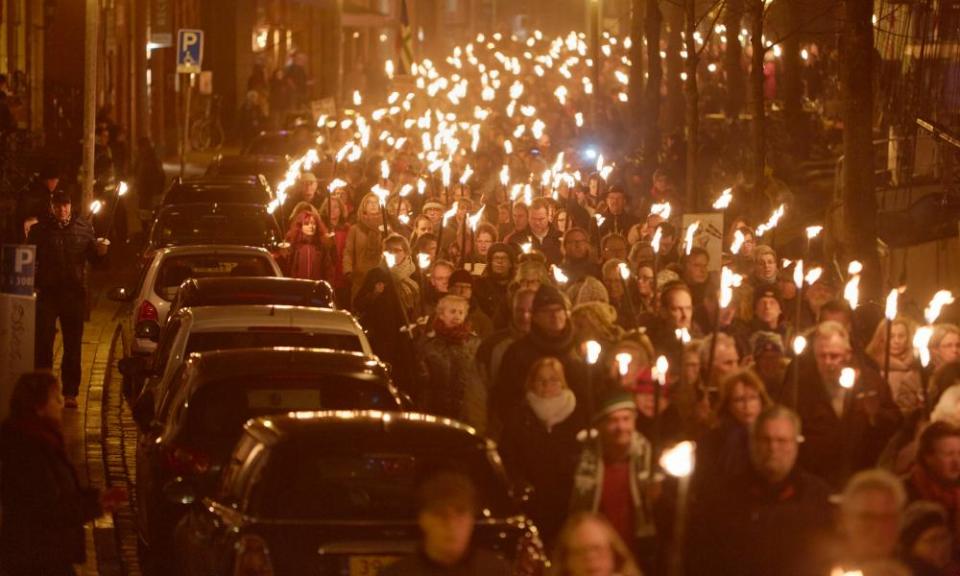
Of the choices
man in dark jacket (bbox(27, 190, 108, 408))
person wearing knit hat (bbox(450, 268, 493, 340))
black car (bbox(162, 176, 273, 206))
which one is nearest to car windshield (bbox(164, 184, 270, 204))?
black car (bbox(162, 176, 273, 206))

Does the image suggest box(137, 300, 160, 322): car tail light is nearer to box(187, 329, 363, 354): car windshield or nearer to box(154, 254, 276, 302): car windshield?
box(154, 254, 276, 302): car windshield

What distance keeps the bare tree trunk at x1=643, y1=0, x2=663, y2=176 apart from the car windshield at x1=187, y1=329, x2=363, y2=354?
22.6 meters

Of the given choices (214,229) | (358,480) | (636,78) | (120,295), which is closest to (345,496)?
(358,480)

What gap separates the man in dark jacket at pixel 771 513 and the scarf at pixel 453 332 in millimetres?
5270

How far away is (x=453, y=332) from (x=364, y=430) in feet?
15.9

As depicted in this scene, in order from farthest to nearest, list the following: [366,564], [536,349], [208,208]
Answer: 1. [208,208]
2. [536,349]
3. [366,564]

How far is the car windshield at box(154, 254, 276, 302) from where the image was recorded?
1853cm

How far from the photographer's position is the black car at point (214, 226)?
22.3m

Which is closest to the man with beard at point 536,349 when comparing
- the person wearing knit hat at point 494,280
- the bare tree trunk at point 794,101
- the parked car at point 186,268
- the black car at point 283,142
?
the person wearing knit hat at point 494,280

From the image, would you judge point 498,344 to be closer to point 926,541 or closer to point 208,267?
point 926,541

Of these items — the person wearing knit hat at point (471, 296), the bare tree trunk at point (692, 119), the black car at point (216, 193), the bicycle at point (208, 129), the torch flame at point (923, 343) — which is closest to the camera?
the torch flame at point (923, 343)

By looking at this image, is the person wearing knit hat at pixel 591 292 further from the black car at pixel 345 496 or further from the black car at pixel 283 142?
the black car at pixel 283 142

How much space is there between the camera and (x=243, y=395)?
11.4 metres

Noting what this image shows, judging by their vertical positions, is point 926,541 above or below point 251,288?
above
